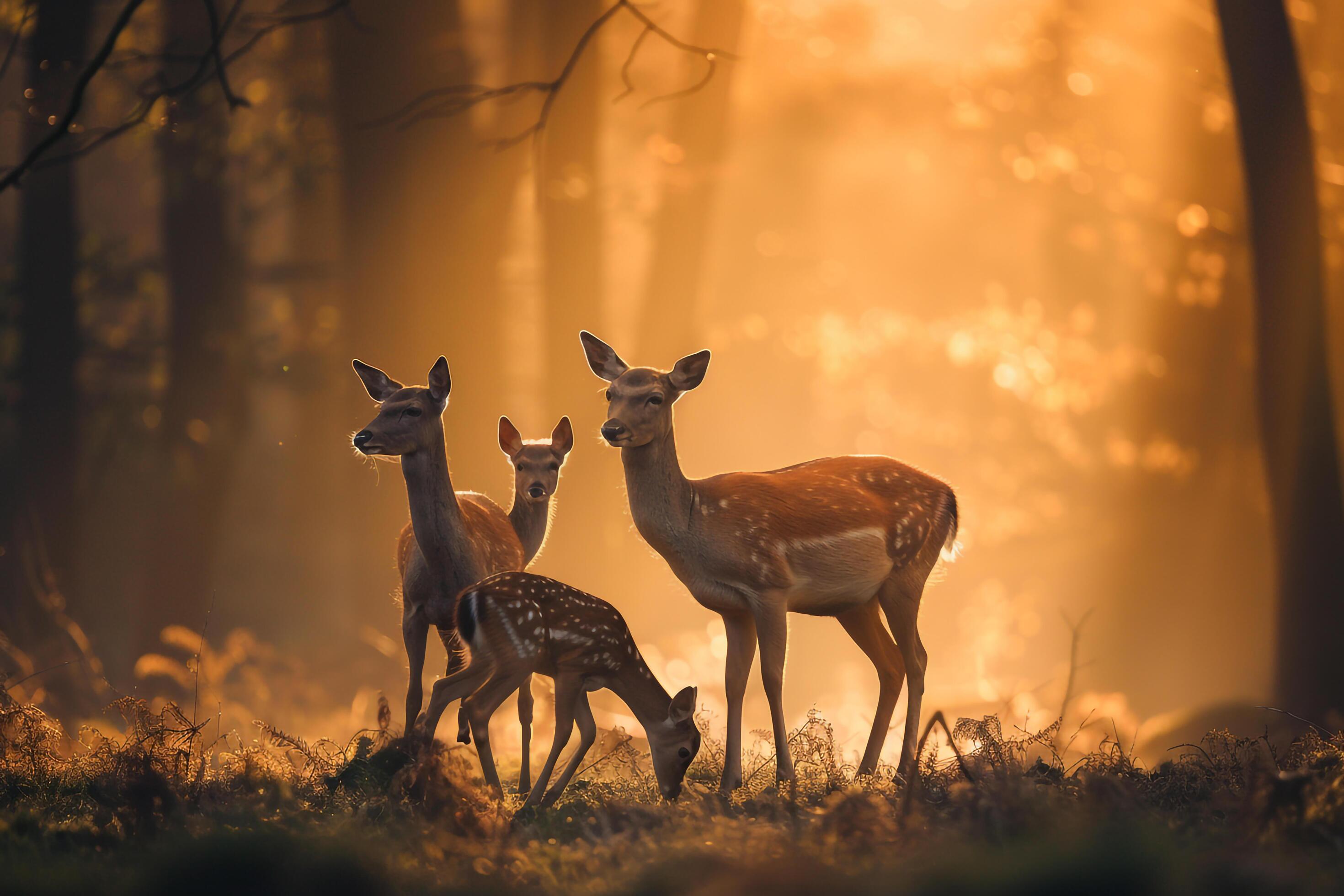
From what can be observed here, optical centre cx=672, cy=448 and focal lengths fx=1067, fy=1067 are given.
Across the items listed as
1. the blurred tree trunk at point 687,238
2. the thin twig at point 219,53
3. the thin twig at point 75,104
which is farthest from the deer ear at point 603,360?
the blurred tree trunk at point 687,238

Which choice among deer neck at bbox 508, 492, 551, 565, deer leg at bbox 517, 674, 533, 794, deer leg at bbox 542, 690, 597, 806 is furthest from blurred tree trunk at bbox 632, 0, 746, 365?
deer leg at bbox 542, 690, 597, 806

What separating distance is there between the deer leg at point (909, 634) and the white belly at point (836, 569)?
0.16m

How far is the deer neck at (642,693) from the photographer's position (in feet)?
17.0

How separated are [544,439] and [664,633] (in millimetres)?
10992

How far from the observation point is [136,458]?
12.2 metres

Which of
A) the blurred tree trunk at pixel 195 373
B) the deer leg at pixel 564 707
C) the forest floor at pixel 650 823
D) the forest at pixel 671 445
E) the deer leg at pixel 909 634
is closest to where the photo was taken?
the forest floor at pixel 650 823

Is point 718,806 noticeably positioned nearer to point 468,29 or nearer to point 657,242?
point 657,242

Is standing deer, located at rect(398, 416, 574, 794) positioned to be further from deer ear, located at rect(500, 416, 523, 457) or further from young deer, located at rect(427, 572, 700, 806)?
young deer, located at rect(427, 572, 700, 806)

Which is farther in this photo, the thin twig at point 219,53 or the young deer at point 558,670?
the thin twig at point 219,53

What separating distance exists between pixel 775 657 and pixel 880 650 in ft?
3.98

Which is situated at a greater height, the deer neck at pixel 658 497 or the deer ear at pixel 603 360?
the deer ear at pixel 603 360

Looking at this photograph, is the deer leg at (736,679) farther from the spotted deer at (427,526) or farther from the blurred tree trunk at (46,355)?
the blurred tree trunk at (46,355)

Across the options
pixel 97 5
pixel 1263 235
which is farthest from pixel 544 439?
pixel 97 5

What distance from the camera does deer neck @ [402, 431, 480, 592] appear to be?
17.1 feet
